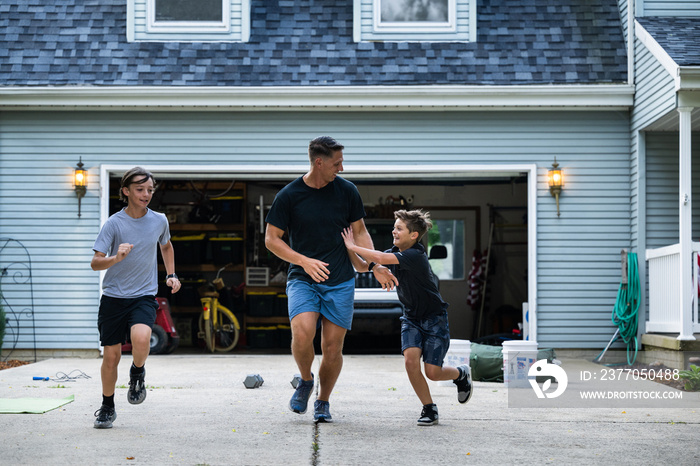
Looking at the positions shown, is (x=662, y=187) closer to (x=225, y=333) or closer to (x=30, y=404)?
(x=225, y=333)

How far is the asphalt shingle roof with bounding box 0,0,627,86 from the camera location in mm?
10516

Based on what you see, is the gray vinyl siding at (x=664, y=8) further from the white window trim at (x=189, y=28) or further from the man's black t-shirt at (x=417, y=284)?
the man's black t-shirt at (x=417, y=284)

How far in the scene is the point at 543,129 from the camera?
10664 millimetres

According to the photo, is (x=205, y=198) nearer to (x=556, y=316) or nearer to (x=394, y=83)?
(x=394, y=83)

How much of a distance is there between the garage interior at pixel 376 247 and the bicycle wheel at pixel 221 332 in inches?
20.1

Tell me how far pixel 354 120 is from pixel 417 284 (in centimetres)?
565

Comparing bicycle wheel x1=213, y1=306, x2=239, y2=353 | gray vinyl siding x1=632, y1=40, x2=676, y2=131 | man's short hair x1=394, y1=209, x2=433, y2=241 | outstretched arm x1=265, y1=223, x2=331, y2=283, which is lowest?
bicycle wheel x1=213, y1=306, x2=239, y2=353

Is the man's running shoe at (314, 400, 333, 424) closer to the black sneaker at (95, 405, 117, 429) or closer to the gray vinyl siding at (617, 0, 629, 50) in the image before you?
the black sneaker at (95, 405, 117, 429)

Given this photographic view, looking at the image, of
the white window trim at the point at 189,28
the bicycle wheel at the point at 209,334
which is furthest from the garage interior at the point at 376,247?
the white window trim at the point at 189,28

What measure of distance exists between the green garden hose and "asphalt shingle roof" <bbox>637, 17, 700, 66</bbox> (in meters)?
2.48

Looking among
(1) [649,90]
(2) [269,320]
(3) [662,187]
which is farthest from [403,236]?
(2) [269,320]

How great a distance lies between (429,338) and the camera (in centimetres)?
536

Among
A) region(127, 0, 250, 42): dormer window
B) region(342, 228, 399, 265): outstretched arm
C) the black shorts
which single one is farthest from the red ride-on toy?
region(342, 228, 399, 265): outstretched arm

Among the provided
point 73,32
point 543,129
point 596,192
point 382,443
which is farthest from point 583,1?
point 382,443
